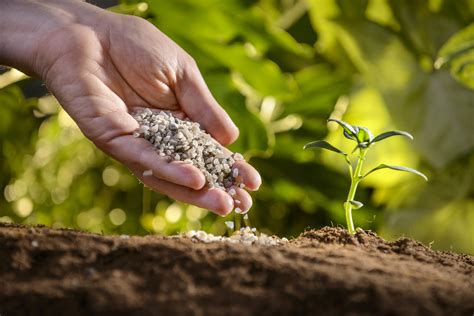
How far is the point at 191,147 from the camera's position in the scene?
1186 mm

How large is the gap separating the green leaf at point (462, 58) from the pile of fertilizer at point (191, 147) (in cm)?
54

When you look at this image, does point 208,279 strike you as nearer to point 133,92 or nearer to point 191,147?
point 191,147

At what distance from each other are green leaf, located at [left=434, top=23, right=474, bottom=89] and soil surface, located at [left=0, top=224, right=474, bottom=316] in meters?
0.67

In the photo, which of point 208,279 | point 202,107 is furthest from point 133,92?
point 208,279

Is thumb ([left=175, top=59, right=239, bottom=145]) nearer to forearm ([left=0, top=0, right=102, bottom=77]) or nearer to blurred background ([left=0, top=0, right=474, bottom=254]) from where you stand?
forearm ([left=0, top=0, right=102, bottom=77])

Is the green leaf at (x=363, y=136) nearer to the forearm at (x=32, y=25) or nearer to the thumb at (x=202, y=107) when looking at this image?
the thumb at (x=202, y=107)

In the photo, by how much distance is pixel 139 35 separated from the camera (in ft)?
4.47

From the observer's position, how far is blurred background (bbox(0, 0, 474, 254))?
193cm

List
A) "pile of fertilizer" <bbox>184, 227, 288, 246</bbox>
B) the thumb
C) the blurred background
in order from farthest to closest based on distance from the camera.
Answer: the blurred background
the thumb
"pile of fertilizer" <bbox>184, 227, 288, 246</bbox>

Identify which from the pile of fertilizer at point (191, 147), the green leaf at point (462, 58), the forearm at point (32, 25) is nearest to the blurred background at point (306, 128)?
the green leaf at point (462, 58)

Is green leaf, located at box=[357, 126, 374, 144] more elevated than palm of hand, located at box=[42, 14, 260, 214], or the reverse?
green leaf, located at box=[357, 126, 374, 144]

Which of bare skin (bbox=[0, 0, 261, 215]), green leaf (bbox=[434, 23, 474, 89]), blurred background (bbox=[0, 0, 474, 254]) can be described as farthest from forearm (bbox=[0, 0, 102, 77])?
green leaf (bbox=[434, 23, 474, 89])

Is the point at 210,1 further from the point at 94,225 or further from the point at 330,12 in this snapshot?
the point at 94,225

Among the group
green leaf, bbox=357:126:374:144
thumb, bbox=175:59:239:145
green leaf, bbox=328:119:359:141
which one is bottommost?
thumb, bbox=175:59:239:145
